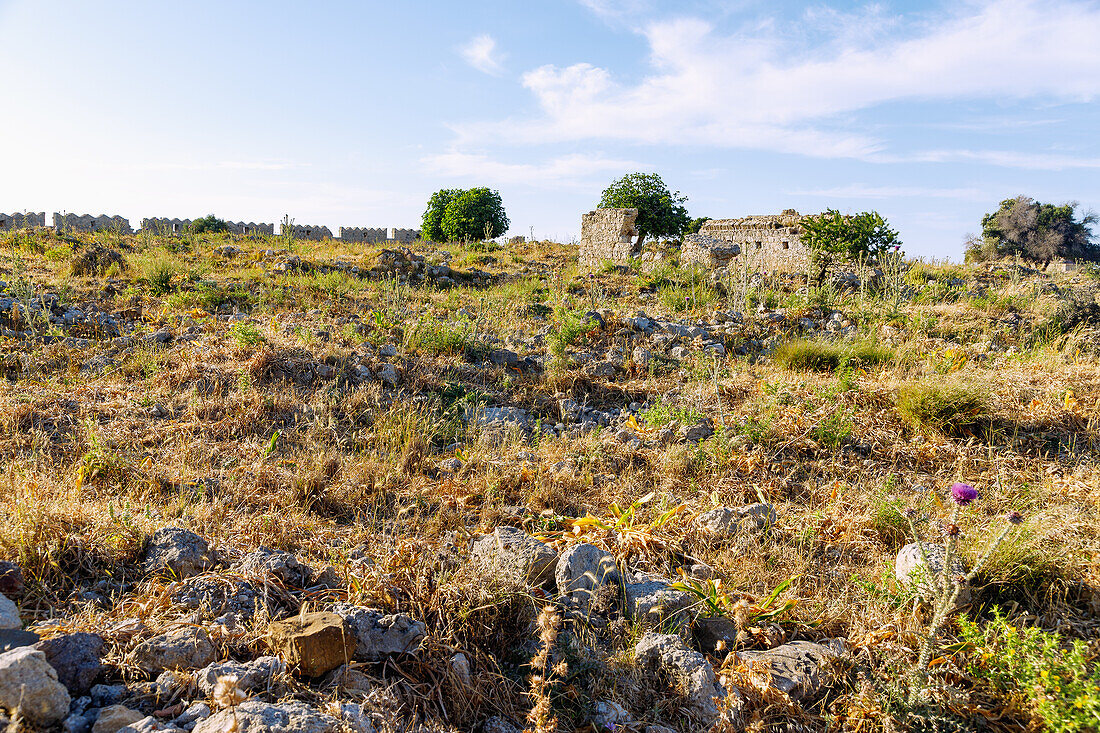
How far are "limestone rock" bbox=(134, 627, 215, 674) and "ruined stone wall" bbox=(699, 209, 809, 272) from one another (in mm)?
9506

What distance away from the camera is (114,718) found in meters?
1.56

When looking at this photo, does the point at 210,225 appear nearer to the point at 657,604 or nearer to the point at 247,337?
the point at 247,337

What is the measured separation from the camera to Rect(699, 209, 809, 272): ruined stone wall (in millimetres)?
11555

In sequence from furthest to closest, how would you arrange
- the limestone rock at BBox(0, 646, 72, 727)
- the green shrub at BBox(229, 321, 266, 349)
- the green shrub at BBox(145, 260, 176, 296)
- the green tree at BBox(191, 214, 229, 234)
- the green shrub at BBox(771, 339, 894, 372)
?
the green tree at BBox(191, 214, 229, 234) < the green shrub at BBox(145, 260, 176, 296) < the green shrub at BBox(771, 339, 894, 372) < the green shrub at BBox(229, 321, 266, 349) < the limestone rock at BBox(0, 646, 72, 727)

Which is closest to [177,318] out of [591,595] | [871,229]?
[591,595]

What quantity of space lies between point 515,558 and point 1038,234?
31.5 m

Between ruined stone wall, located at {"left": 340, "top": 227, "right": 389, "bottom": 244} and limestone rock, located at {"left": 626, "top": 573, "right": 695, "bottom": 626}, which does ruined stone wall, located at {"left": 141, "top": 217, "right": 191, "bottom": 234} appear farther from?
limestone rock, located at {"left": 626, "top": 573, "right": 695, "bottom": 626}

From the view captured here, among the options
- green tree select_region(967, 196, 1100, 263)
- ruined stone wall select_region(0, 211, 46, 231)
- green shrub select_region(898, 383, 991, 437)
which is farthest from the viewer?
green tree select_region(967, 196, 1100, 263)

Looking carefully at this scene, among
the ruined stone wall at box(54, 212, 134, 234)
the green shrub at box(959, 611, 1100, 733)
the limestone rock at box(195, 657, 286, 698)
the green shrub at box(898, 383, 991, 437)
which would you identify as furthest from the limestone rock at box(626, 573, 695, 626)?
the ruined stone wall at box(54, 212, 134, 234)

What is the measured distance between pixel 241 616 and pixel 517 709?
1076 millimetres

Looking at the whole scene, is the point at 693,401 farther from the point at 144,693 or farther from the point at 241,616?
the point at 144,693

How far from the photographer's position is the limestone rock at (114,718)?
1.54 meters

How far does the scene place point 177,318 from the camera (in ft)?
21.9

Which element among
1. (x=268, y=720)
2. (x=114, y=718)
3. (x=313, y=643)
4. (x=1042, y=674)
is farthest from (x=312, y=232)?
(x=1042, y=674)
